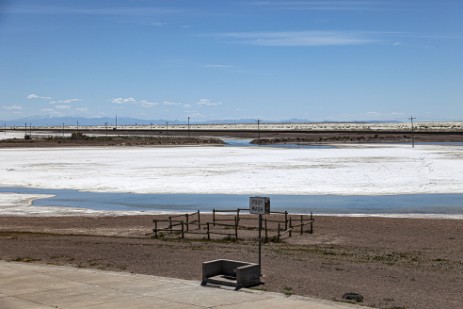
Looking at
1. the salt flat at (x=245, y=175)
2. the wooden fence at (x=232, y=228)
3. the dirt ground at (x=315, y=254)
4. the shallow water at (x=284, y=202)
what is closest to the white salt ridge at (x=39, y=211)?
the shallow water at (x=284, y=202)

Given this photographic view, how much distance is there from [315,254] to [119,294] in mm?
7263

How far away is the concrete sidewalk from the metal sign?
1730mm

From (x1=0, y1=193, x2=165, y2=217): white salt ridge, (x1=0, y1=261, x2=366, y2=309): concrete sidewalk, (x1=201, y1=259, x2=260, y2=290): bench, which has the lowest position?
(x1=0, y1=261, x2=366, y2=309): concrete sidewalk

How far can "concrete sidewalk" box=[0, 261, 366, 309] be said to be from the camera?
11.9 metres

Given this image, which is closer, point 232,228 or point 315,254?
point 315,254

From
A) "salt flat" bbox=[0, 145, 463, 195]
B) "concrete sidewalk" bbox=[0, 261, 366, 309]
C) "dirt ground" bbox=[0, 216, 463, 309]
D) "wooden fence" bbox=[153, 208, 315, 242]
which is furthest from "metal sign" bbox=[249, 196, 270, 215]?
"salt flat" bbox=[0, 145, 463, 195]

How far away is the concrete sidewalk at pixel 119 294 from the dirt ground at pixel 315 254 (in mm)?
861

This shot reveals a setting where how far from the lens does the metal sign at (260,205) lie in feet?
45.7

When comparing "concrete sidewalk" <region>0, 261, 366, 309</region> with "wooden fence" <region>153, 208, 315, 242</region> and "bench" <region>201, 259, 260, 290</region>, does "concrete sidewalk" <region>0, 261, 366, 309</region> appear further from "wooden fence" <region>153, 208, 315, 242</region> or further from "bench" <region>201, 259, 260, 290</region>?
"wooden fence" <region>153, 208, 315, 242</region>

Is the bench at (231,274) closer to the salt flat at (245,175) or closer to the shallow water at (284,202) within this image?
the shallow water at (284,202)

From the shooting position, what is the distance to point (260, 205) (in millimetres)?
14086

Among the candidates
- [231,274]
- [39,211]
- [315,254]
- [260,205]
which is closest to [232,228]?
[315,254]

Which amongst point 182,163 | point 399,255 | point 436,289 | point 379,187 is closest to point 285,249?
point 399,255

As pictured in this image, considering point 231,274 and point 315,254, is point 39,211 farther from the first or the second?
point 231,274
